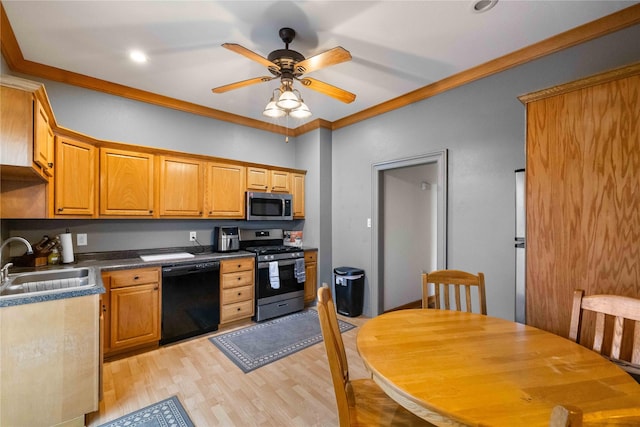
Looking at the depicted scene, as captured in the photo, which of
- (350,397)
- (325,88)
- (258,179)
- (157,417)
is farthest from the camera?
(258,179)

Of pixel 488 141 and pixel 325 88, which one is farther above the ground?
pixel 325 88

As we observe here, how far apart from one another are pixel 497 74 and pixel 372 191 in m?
1.80

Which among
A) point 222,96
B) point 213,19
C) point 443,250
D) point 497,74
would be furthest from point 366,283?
point 213,19

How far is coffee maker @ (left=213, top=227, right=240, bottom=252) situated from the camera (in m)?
3.69

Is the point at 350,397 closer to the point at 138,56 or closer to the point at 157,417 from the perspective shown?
the point at 157,417

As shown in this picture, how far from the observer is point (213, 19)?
6.74 feet

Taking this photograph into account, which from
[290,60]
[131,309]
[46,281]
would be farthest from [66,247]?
[290,60]

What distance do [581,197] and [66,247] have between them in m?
4.11

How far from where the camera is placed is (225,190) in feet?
12.1

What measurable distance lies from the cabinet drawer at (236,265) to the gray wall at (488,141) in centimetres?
215

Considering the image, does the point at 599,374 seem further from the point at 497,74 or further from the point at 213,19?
the point at 213,19

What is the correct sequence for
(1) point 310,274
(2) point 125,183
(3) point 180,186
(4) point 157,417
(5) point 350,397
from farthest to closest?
1. (1) point 310,274
2. (3) point 180,186
3. (2) point 125,183
4. (4) point 157,417
5. (5) point 350,397

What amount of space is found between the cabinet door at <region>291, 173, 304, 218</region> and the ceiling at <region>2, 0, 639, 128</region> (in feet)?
5.61

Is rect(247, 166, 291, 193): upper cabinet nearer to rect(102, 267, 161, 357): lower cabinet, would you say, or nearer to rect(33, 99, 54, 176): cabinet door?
rect(102, 267, 161, 357): lower cabinet
